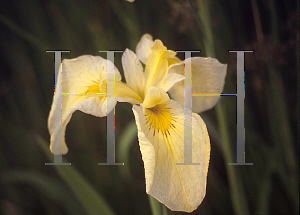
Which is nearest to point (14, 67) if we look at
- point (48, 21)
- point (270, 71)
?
point (48, 21)

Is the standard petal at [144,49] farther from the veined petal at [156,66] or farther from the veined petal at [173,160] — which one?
the veined petal at [173,160]

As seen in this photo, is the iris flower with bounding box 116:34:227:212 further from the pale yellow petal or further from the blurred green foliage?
the blurred green foliage

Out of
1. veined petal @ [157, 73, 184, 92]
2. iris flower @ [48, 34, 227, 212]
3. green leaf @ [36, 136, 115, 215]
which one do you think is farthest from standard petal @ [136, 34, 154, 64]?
green leaf @ [36, 136, 115, 215]

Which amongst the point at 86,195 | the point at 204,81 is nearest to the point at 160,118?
the point at 204,81

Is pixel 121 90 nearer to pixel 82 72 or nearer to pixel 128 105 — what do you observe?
pixel 82 72

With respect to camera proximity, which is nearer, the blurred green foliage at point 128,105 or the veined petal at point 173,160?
the veined petal at point 173,160

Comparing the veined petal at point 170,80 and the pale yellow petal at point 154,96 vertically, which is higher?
the veined petal at point 170,80

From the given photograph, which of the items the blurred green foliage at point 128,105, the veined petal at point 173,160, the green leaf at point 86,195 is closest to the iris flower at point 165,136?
the veined petal at point 173,160

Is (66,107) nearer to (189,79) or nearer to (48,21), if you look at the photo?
(189,79)
